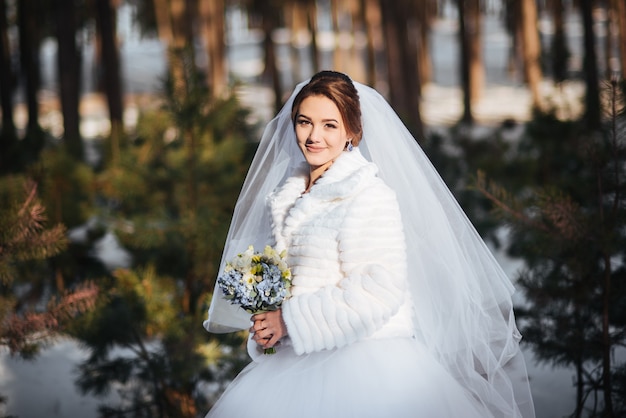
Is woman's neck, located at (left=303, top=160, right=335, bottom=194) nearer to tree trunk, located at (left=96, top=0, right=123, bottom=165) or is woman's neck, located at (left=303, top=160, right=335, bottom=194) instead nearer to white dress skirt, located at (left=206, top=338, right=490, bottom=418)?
white dress skirt, located at (left=206, top=338, right=490, bottom=418)

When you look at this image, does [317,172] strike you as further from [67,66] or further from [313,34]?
[313,34]

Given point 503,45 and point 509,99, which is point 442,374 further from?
point 503,45

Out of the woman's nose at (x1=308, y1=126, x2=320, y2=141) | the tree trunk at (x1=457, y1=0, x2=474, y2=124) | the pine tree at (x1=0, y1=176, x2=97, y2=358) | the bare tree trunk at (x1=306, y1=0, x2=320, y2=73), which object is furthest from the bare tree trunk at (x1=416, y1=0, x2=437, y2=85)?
the woman's nose at (x1=308, y1=126, x2=320, y2=141)

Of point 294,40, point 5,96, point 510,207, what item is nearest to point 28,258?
point 510,207

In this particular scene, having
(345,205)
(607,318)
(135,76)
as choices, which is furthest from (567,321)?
(135,76)

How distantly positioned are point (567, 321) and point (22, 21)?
54.9ft

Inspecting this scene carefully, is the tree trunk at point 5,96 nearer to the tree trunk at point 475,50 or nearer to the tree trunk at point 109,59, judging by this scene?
the tree trunk at point 109,59

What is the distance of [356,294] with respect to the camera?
261cm

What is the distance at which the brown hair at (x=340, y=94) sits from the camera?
2826 mm

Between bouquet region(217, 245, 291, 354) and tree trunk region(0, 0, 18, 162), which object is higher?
tree trunk region(0, 0, 18, 162)

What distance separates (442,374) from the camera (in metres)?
2.71

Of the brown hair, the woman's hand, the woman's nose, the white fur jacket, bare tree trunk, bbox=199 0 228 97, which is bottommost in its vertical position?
the woman's hand

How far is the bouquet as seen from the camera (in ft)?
8.32

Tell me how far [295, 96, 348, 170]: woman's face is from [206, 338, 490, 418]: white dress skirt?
0.73 meters
